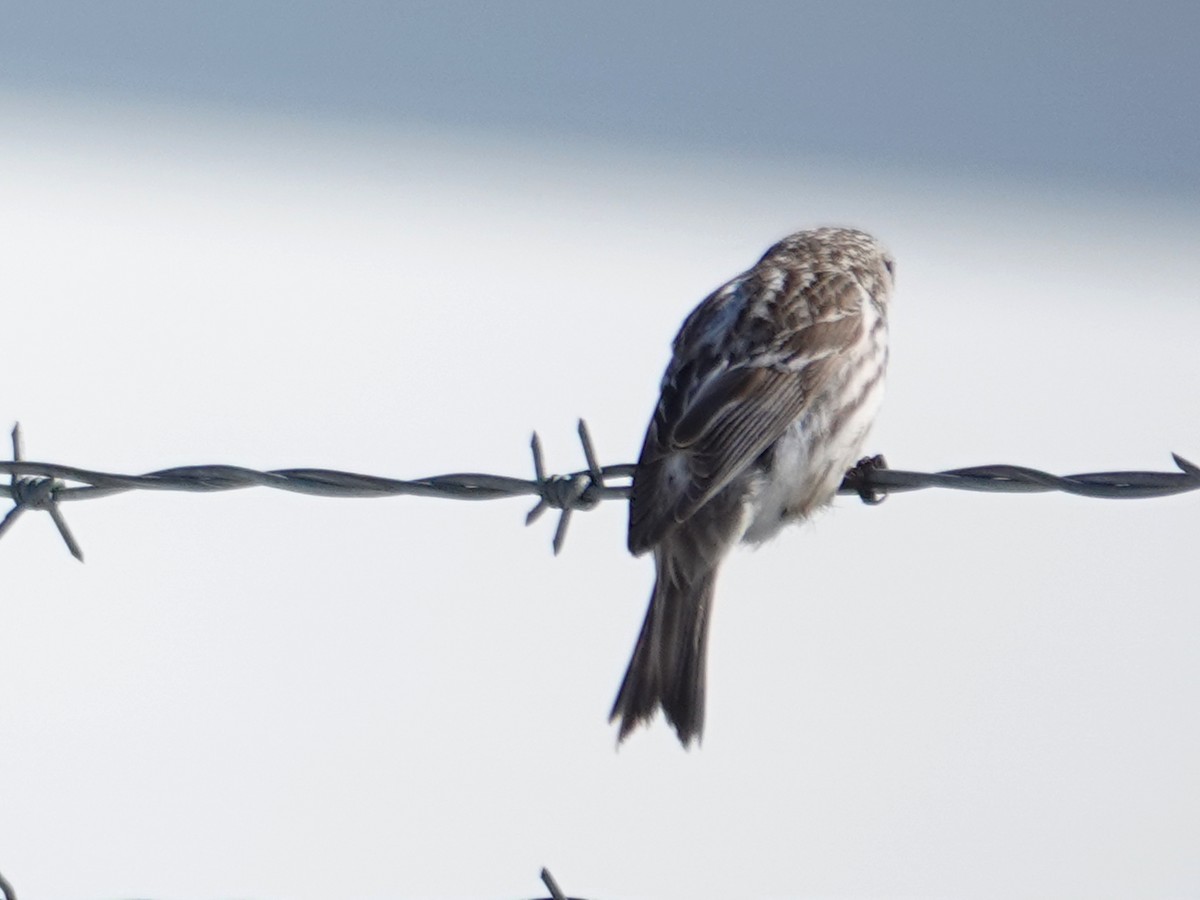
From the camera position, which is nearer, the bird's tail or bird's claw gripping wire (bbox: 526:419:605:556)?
bird's claw gripping wire (bbox: 526:419:605:556)

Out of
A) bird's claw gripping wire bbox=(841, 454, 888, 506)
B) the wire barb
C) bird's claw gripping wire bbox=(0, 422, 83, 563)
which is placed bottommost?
the wire barb

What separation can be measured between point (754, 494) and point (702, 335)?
23.3 inches

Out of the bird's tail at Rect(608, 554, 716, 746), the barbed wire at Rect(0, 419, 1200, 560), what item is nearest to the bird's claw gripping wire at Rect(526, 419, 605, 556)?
the barbed wire at Rect(0, 419, 1200, 560)

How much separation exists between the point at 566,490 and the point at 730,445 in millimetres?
764

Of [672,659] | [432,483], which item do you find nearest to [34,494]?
[432,483]

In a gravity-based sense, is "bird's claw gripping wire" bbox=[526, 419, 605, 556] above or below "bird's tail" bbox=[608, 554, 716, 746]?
above

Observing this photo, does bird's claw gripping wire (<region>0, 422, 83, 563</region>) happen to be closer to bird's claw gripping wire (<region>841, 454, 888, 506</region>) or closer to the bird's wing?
the bird's wing

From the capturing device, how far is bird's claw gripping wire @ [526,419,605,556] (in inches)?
132

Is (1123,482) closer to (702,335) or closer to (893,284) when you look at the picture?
(702,335)

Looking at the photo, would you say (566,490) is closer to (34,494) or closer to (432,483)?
(432,483)

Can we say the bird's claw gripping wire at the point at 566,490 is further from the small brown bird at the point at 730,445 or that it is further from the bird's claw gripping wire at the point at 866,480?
the bird's claw gripping wire at the point at 866,480

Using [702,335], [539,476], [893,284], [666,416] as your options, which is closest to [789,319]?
[702,335]

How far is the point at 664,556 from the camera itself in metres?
4.23

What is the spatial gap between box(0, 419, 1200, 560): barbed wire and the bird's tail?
0.76 meters
